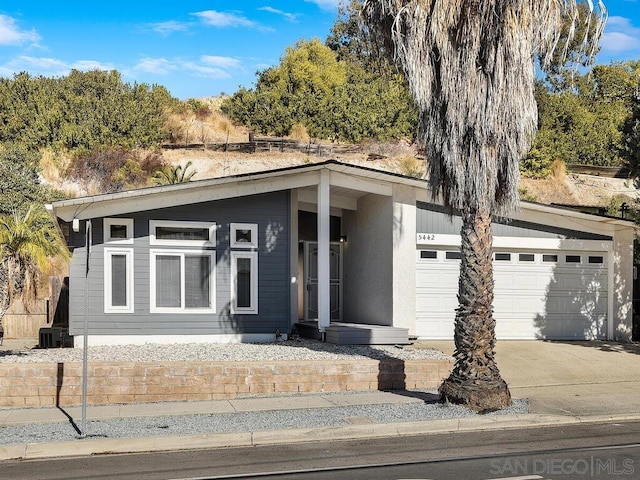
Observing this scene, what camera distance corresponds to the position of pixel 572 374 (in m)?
15.7

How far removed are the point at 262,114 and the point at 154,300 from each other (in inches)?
1336

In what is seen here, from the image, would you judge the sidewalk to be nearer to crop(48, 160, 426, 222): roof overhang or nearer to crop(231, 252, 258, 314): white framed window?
crop(231, 252, 258, 314): white framed window

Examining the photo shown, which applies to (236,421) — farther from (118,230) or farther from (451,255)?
(451,255)

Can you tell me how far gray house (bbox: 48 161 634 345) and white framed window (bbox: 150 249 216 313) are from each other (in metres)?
0.03

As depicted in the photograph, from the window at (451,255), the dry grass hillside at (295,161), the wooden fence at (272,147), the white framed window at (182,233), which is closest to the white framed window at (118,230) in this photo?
the white framed window at (182,233)

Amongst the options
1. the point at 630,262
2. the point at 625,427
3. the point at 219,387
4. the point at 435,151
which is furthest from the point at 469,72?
the point at 630,262

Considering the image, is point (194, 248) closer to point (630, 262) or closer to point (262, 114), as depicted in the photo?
point (630, 262)

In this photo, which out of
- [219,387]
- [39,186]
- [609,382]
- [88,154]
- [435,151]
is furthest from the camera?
[88,154]

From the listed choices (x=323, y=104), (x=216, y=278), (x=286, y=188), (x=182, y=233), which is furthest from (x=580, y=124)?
(x=182, y=233)

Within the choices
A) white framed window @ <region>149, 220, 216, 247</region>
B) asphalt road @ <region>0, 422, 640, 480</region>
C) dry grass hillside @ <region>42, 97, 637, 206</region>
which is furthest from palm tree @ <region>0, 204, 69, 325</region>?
dry grass hillside @ <region>42, 97, 637, 206</region>

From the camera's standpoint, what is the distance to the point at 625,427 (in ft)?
36.4

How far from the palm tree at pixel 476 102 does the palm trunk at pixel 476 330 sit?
2cm

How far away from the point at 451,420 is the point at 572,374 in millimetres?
5694

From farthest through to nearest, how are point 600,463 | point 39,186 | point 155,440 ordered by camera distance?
point 39,186
point 155,440
point 600,463
